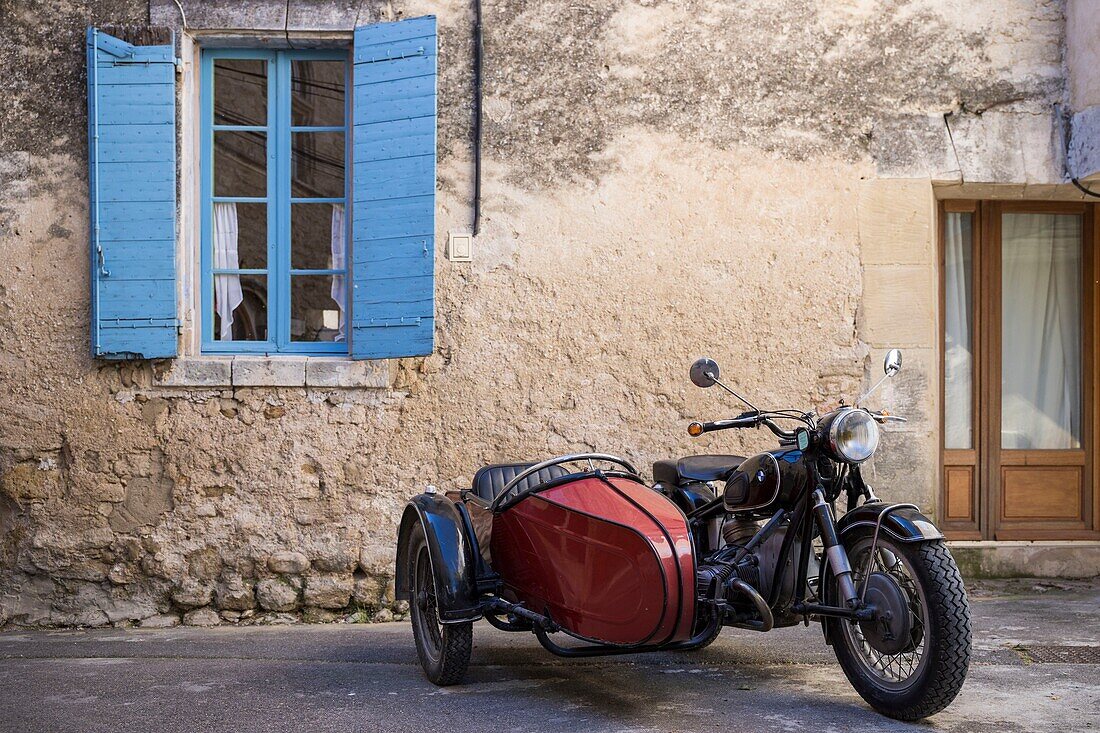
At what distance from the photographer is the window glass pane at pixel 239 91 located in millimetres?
5934

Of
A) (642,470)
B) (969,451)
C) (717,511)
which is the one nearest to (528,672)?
(717,511)

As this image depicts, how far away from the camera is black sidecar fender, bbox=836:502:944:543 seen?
340 centimetres

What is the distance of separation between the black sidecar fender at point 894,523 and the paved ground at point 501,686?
60 cm

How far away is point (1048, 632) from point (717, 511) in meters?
1.93

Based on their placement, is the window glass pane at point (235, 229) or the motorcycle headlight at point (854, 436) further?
the window glass pane at point (235, 229)

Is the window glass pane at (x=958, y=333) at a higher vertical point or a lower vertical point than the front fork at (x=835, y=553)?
higher

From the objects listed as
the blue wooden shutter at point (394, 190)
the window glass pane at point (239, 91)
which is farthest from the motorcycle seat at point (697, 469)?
the window glass pane at point (239, 91)

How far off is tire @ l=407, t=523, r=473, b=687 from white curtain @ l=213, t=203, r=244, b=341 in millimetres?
2025

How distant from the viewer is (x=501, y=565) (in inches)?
163

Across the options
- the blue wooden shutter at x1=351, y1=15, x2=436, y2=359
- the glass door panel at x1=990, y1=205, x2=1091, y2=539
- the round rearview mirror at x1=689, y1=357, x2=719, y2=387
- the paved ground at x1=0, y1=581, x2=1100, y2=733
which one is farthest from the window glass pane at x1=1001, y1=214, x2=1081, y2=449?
the blue wooden shutter at x1=351, y1=15, x2=436, y2=359

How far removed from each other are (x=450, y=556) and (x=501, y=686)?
0.55m

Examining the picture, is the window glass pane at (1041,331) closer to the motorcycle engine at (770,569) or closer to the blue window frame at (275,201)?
the motorcycle engine at (770,569)

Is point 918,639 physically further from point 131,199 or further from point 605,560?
point 131,199

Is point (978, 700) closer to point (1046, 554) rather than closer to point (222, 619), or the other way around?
point (1046, 554)
